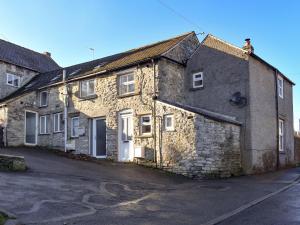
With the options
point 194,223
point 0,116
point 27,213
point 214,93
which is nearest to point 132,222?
point 194,223

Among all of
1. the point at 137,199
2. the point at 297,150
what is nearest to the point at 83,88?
the point at 137,199

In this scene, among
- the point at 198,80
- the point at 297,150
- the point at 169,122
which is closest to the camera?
the point at 169,122

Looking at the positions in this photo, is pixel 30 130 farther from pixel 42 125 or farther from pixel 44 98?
pixel 44 98

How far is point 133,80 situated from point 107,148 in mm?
4060

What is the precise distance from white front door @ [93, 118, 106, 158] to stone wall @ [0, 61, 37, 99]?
451 inches

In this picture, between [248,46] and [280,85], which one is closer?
[248,46]

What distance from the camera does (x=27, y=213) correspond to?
28.3ft

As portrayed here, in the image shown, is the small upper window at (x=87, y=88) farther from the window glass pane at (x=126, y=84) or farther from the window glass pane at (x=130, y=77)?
the window glass pane at (x=130, y=77)

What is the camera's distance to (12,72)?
105 ft

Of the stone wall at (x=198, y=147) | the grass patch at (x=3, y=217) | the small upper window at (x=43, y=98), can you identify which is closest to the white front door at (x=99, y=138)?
the stone wall at (x=198, y=147)

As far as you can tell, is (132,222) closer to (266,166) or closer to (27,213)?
(27,213)

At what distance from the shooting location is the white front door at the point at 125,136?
21.2 m

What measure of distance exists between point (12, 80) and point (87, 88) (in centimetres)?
1052

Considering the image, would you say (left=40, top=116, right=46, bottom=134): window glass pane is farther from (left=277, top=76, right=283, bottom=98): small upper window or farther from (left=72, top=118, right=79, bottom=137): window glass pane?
(left=277, top=76, right=283, bottom=98): small upper window
